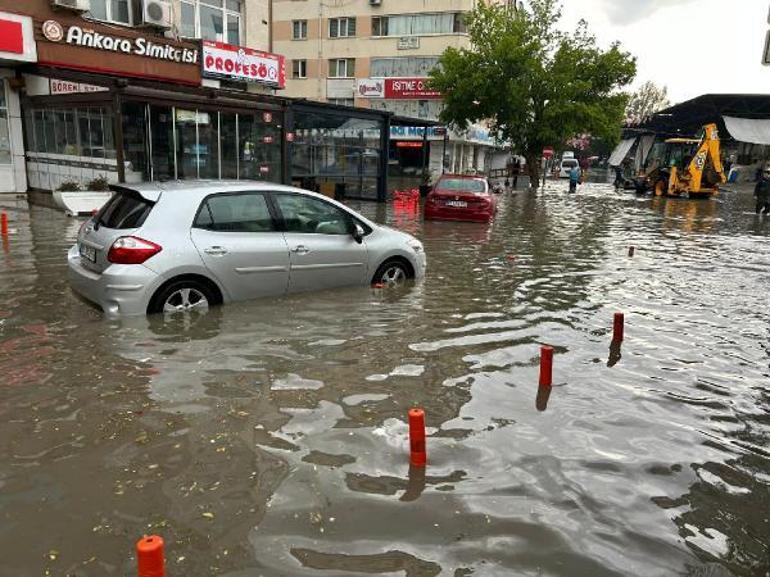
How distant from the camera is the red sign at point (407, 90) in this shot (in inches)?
1768

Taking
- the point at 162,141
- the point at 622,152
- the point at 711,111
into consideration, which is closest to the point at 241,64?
the point at 162,141

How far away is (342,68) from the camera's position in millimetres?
49062

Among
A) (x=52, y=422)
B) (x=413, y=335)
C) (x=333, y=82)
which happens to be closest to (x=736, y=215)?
(x=413, y=335)

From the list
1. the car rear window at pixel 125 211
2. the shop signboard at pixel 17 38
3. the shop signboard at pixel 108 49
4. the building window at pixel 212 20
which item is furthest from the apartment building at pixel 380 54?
the car rear window at pixel 125 211

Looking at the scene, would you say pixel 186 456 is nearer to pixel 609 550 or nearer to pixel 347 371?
pixel 347 371

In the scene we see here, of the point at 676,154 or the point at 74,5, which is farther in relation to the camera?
the point at 676,154

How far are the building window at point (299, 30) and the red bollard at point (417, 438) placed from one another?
50.6m

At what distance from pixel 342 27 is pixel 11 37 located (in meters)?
34.7

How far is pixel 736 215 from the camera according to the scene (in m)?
24.6

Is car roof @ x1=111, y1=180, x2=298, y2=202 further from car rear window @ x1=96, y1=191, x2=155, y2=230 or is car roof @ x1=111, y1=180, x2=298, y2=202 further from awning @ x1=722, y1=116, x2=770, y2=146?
Answer: awning @ x1=722, y1=116, x2=770, y2=146

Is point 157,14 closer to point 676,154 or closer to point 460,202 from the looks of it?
point 460,202

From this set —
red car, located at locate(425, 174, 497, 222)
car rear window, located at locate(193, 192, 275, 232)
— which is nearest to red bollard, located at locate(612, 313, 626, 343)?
car rear window, located at locate(193, 192, 275, 232)

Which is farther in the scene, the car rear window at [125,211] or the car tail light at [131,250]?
→ the car rear window at [125,211]

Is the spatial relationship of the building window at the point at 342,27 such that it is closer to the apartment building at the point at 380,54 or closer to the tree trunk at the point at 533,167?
the apartment building at the point at 380,54
